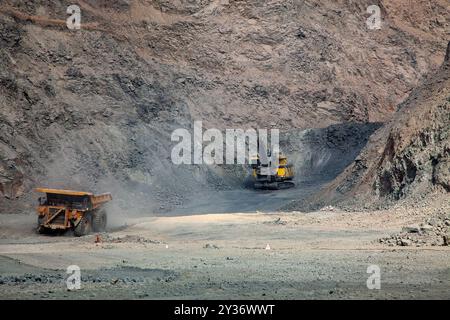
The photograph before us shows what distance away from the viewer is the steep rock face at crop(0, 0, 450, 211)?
35562 millimetres

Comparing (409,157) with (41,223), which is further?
(409,157)

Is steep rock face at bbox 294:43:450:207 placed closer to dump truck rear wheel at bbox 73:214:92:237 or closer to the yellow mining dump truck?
dump truck rear wheel at bbox 73:214:92:237

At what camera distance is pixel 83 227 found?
2242 centimetres

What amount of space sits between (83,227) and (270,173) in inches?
742

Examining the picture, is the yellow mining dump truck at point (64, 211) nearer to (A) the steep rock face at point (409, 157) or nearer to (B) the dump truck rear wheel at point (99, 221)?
(B) the dump truck rear wheel at point (99, 221)

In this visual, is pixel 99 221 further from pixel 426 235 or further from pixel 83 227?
pixel 426 235

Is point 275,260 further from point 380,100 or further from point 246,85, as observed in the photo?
point 380,100

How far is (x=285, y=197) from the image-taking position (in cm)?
3716

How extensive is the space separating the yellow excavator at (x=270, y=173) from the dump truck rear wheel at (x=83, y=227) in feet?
59.6

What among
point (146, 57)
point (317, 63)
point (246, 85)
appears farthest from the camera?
point (317, 63)

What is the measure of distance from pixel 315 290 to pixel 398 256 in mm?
4581

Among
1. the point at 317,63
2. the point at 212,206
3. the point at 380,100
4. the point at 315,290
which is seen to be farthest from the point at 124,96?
the point at 315,290

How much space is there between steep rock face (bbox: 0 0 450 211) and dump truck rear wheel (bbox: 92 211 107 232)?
27.6 feet

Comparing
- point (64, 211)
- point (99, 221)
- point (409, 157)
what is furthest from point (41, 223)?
point (409, 157)
